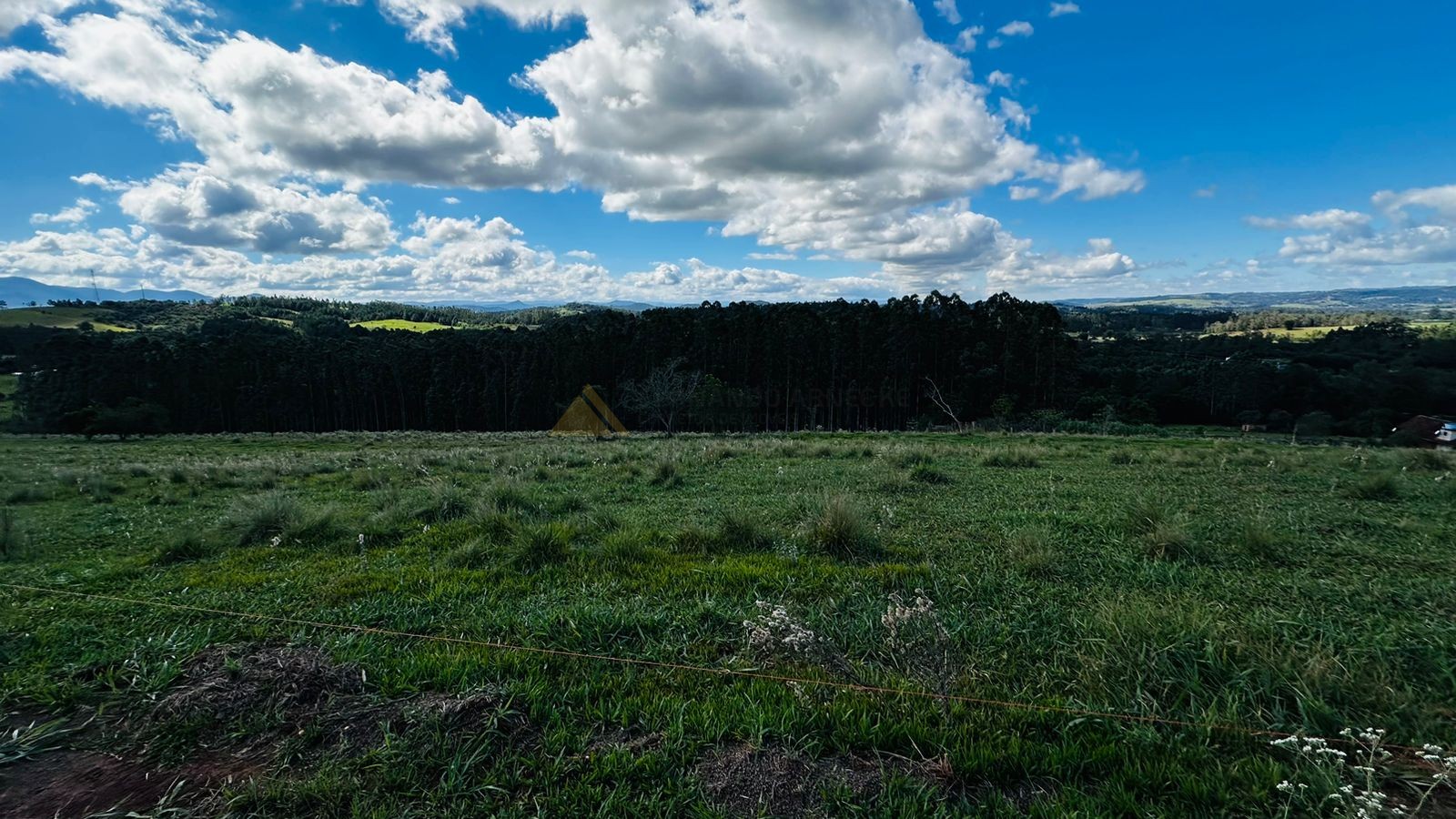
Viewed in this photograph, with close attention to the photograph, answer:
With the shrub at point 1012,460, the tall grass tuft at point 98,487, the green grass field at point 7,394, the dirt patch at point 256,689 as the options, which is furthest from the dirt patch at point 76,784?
the green grass field at point 7,394

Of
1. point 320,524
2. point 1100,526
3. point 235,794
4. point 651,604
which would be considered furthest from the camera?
point 320,524

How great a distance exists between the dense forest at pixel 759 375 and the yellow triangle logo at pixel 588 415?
1.78 m

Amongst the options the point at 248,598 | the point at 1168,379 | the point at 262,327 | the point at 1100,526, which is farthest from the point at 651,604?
the point at 262,327

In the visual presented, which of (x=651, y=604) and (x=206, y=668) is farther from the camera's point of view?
(x=651, y=604)

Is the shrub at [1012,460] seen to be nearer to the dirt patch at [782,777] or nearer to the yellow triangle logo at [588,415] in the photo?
the dirt patch at [782,777]

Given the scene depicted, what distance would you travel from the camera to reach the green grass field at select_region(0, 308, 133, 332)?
80000 millimetres

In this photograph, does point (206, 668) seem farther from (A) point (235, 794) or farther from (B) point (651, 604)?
(B) point (651, 604)

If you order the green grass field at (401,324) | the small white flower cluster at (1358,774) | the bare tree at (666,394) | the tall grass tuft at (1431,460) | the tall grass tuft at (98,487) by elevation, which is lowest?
the bare tree at (666,394)

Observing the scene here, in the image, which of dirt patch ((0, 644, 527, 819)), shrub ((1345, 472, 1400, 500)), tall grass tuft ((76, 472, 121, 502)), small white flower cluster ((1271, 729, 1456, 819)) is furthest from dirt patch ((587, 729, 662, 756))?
tall grass tuft ((76, 472, 121, 502))

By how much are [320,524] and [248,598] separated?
2.69m

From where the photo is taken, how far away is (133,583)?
5402 mm

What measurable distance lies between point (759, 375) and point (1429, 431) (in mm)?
45742

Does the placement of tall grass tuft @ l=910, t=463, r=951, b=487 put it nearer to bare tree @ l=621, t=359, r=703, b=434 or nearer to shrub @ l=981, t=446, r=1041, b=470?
shrub @ l=981, t=446, r=1041, b=470

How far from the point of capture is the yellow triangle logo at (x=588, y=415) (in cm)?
5338
